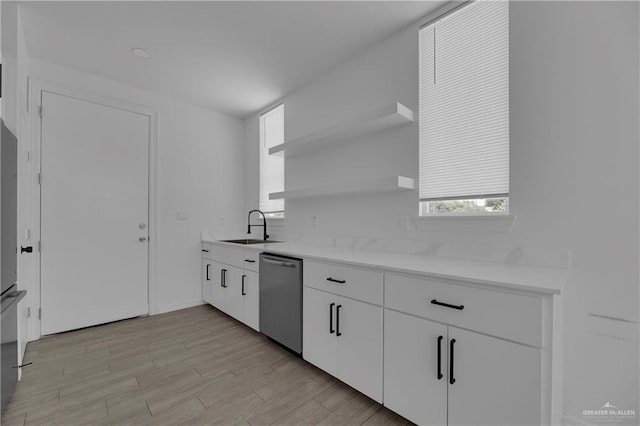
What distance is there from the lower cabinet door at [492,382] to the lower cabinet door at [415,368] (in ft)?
0.17

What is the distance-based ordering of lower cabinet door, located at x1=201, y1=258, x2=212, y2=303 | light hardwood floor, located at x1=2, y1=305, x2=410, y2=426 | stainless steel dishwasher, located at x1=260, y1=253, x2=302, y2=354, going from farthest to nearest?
lower cabinet door, located at x1=201, y1=258, x2=212, y2=303 < stainless steel dishwasher, located at x1=260, y1=253, x2=302, y2=354 < light hardwood floor, located at x1=2, y1=305, x2=410, y2=426

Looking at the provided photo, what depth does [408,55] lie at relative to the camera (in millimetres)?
2229

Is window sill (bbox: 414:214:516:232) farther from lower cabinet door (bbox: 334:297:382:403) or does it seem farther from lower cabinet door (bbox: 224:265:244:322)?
lower cabinet door (bbox: 224:265:244:322)

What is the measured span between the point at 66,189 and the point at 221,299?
1.92 meters

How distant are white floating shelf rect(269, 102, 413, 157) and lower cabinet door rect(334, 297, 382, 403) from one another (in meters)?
1.35

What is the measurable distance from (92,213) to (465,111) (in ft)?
11.8

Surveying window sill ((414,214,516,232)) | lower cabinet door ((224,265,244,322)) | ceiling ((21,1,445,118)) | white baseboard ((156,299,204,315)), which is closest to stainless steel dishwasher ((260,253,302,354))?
lower cabinet door ((224,265,244,322))

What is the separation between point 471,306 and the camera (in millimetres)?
1274

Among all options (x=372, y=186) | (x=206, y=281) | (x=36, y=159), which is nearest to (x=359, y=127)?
(x=372, y=186)

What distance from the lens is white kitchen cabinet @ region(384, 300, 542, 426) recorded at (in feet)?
3.72

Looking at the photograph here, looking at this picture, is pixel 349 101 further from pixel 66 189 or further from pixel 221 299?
pixel 66 189

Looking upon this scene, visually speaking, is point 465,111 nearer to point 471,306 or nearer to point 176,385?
point 471,306

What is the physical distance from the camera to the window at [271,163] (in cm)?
360

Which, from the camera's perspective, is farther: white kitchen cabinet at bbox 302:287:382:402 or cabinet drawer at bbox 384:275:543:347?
white kitchen cabinet at bbox 302:287:382:402
